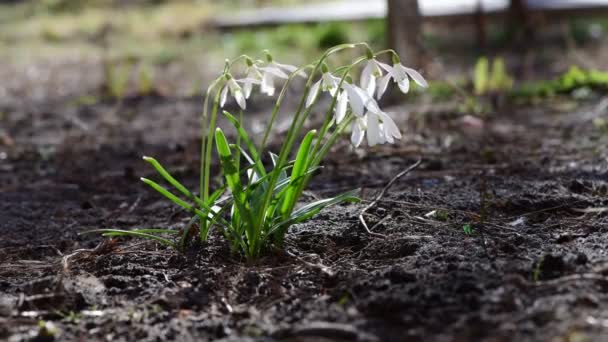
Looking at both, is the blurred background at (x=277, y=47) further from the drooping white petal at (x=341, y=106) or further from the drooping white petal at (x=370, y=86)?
the drooping white petal at (x=341, y=106)

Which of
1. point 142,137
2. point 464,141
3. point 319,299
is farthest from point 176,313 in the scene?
point 142,137

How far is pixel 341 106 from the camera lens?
2.40 m

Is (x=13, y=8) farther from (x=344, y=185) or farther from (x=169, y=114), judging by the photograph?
(x=344, y=185)

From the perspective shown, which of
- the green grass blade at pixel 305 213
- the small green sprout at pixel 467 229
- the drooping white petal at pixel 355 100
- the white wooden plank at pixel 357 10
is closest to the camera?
the drooping white petal at pixel 355 100

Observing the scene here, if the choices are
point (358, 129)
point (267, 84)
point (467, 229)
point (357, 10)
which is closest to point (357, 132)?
point (358, 129)

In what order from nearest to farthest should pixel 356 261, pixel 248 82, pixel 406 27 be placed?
pixel 248 82 < pixel 356 261 < pixel 406 27

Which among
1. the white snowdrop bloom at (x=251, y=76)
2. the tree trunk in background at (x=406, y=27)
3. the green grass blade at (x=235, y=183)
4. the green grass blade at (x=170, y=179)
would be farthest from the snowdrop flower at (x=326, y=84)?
the tree trunk in background at (x=406, y=27)

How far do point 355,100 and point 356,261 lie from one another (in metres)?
0.66

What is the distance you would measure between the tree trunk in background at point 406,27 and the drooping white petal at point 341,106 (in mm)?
3919

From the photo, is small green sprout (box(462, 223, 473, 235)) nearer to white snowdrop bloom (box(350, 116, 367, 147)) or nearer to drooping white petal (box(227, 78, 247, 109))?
white snowdrop bloom (box(350, 116, 367, 147))

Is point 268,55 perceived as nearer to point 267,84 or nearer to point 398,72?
point 267,84

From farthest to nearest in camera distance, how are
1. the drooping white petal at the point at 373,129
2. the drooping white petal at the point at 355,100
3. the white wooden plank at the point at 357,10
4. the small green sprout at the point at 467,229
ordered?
1. the white wooden plank at the point at 357,10
2. the small green sprout at the point at 467,229
3. the drooping white petal at the point at 373,129
4. the drooping white petal at the point at 355,100

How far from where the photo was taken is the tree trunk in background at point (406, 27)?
247 inches

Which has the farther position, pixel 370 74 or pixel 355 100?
pixel 370 74
